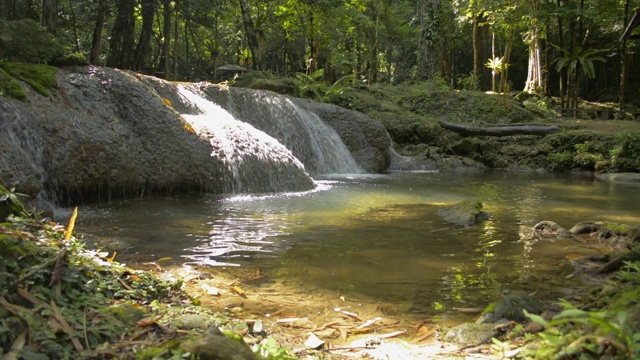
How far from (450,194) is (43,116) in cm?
760

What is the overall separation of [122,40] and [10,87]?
11.4 m

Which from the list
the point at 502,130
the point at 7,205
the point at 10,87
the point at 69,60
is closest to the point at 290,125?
the point at 69,60

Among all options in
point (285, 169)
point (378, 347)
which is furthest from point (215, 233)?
point (285, 169)

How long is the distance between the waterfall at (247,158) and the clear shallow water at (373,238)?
0.52 metres

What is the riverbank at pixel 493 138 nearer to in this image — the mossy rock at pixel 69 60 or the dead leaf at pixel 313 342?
the mossy rock at pixel 69 60

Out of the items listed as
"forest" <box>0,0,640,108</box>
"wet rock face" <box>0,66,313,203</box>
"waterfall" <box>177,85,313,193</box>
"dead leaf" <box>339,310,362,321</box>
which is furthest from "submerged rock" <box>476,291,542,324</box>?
"forest" <box>0,0,640,108</box>

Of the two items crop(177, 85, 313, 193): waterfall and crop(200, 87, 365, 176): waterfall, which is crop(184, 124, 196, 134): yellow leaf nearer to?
crop(177, 85, 313, 193): waterfall

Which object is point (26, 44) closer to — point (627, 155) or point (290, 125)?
point (290, 125)

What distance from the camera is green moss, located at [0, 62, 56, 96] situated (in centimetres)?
819

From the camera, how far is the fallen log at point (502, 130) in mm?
19250

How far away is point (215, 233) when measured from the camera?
6.18 metres

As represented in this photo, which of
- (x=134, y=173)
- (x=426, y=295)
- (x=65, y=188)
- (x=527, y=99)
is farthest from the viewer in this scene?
(x=527, y=99)

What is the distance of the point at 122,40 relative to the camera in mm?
18094

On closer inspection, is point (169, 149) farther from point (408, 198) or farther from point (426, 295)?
point (426, 295)
